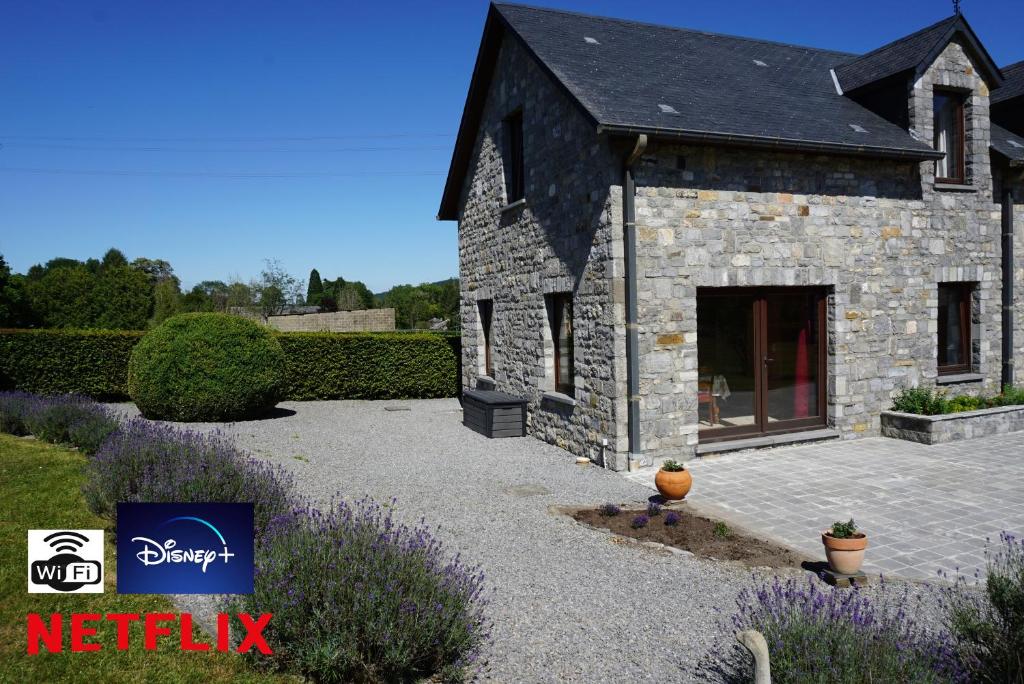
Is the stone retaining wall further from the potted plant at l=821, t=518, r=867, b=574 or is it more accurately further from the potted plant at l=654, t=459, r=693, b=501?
the potted plant at l=821, t=518, r=867, b=574

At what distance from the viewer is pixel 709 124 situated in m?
9.12

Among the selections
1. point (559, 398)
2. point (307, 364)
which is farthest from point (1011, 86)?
point (307, 364)

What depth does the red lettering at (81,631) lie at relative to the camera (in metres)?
4.01

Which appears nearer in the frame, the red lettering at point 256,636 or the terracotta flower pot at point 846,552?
the red lettering at point 256,636

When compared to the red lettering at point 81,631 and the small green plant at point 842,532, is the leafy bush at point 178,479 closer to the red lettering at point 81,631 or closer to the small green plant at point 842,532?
the red lettering at point 81,631

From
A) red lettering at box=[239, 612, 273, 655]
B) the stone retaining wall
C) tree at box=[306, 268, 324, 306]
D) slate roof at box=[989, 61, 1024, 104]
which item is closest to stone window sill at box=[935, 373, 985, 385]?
the stone retaining wall

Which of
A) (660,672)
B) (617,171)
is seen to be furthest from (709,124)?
(660,672)

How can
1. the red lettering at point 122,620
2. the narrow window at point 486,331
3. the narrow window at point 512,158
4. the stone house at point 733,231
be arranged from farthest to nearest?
the narrow window at point 486,331 → the narrow window at point 512,158 → the stone house at point 733,231 → the red lettering at point 122,620

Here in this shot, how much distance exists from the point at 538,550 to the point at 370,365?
11.0m

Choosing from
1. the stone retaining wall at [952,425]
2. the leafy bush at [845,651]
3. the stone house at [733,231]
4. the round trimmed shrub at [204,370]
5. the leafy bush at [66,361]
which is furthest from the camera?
the leafy bush at [66,361]

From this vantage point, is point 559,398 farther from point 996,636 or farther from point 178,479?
point 996,636

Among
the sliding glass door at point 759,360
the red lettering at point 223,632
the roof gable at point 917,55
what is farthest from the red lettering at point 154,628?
the roof gable at point 917,55

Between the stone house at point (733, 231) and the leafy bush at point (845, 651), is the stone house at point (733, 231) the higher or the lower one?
the higher one

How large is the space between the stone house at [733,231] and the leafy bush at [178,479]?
4.60 m
